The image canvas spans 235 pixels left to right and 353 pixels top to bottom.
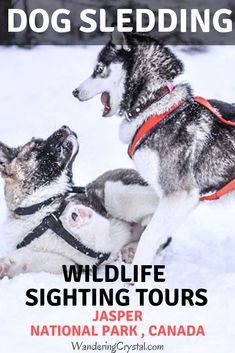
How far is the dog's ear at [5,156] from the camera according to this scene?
3.28m

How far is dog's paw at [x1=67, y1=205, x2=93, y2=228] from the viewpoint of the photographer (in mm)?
3055

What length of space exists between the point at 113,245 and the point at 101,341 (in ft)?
2.57

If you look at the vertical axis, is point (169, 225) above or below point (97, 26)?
below

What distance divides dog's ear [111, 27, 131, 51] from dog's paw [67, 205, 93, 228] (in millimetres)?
857

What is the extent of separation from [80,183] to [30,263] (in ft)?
5.14

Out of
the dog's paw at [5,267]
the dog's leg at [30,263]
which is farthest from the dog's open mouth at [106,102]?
the dog's paw at [5,267]

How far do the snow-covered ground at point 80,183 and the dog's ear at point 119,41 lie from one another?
0.94m

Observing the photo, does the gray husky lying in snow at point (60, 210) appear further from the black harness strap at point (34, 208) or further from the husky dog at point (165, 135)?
the husky dog at point (165, 135)

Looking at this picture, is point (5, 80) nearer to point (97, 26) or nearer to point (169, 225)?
point (97, 26)

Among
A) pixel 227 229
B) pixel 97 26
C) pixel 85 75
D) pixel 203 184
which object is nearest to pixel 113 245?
pixel 203 184

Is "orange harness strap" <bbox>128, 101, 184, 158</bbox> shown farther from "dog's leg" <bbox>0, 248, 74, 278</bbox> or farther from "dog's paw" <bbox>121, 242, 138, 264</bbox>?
"dog's leg" <bbox>0, 248, 74, 278</bbox>

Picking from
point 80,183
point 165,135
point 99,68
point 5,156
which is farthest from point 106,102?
point 80,183

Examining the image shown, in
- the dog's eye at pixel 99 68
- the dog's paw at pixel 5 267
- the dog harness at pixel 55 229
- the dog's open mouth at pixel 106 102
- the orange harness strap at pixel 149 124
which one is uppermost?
the dog's eye at pixel 99 68

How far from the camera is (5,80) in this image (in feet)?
22.0
